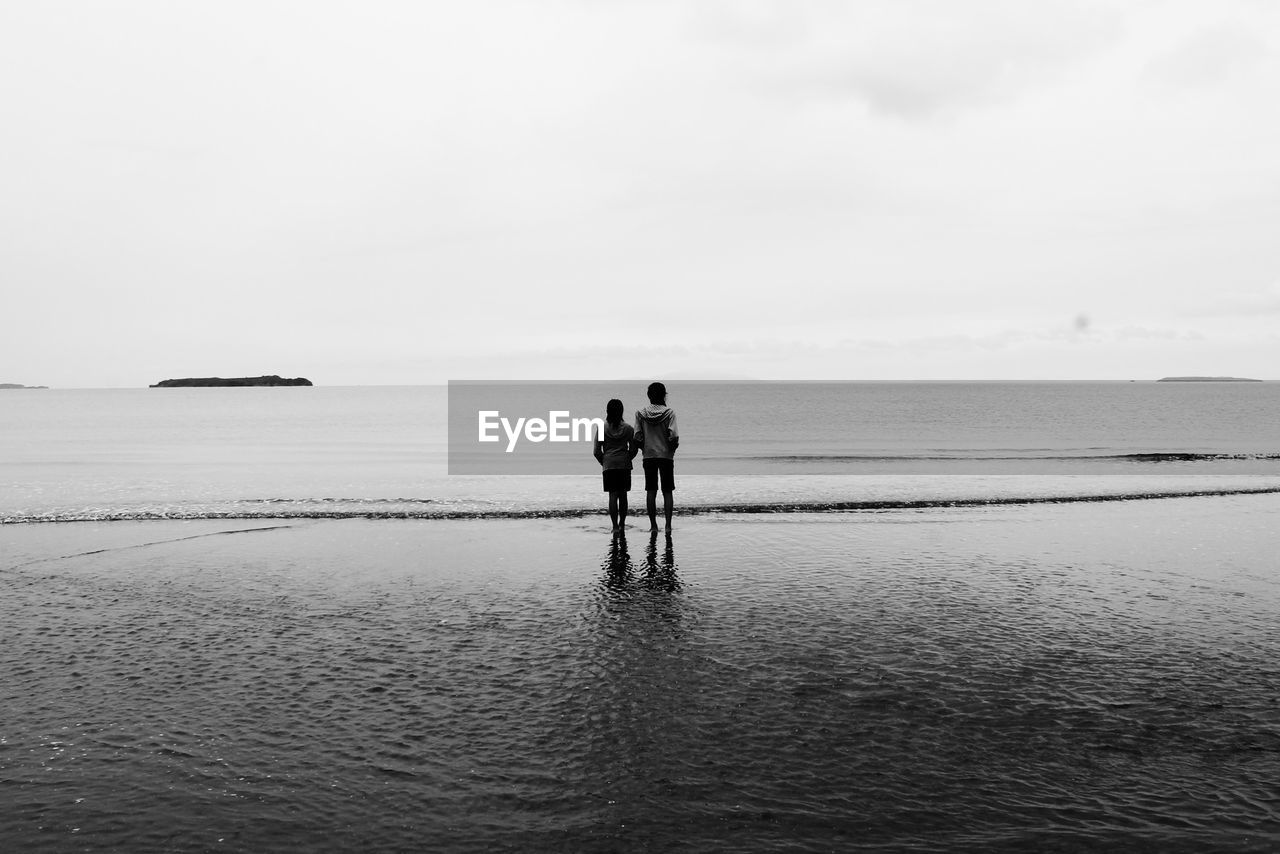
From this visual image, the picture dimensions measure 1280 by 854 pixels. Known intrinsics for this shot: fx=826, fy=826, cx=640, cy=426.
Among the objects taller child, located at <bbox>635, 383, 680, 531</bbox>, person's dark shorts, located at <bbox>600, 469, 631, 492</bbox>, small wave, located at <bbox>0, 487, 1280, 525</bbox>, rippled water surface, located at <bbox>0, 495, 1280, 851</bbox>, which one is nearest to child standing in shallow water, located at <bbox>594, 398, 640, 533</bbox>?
person's dark shorts, located at <bbox>600, 469, 631, 492</bbox>

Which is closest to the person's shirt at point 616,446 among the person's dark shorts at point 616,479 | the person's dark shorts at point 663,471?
the person's dark shorts at point 616,479

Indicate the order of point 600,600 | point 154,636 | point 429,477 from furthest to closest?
point 429,477
point 600,600
point 154,636

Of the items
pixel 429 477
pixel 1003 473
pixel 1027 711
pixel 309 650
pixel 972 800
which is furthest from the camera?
pixel 1003 473

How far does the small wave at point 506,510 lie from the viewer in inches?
730

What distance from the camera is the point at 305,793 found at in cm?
505

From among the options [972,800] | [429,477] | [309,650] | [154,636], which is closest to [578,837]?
[972,800]

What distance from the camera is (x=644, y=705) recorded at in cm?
647

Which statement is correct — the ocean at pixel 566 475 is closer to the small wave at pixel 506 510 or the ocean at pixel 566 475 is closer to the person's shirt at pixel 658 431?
the small wave at pixel 506 510

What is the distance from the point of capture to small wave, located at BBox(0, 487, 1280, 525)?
18531 millimetres

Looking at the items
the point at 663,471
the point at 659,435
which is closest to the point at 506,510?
the point at 663,471

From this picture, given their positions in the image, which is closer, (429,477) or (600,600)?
(600,600)

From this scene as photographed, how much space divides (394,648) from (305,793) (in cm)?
305

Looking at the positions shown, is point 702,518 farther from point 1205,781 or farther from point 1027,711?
point 1205,781

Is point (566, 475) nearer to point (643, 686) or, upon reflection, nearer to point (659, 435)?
point (659, 435)
